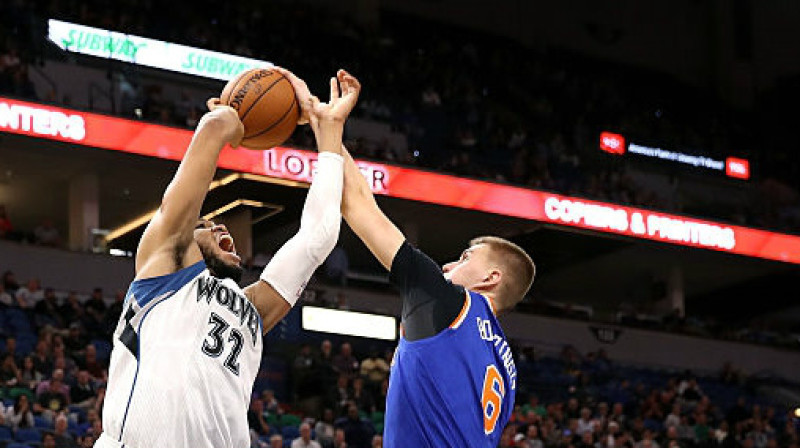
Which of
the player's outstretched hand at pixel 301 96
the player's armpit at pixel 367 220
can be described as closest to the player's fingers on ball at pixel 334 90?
the player's outstretched hand at pixel 301 96

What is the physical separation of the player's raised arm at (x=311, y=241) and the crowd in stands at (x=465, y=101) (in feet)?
51.7

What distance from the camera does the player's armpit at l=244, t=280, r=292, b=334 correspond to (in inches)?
162

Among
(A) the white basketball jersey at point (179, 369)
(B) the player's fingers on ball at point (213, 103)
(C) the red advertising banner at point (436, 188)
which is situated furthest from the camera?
(C) the red advertising banner at point (436, 188)

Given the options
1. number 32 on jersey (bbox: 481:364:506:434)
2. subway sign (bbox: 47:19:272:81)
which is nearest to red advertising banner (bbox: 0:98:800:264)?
subway sign (bbox: 47:19:272:81)

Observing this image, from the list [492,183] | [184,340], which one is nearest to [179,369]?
[184,340]

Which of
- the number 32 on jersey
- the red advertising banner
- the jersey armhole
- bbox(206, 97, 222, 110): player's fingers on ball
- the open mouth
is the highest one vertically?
the red advertising banner

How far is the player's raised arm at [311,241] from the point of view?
413 cm

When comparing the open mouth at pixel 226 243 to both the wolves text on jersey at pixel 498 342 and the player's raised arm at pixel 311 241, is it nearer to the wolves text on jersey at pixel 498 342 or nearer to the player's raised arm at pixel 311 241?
the player's raised arm at pixel 311 241

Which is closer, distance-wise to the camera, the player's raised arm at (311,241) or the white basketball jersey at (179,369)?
the white basketball jersey at (179,369)

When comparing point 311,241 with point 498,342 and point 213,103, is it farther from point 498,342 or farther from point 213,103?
point 498,342

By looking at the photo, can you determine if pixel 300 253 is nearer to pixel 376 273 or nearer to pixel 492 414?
pixel 492 414

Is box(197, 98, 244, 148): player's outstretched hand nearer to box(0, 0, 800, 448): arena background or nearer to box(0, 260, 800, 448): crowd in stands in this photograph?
box(0, 260, 800, 448): crowd in stands

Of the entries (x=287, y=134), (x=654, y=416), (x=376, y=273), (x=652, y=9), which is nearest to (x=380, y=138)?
(x=376, y=273)

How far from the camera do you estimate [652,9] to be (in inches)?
1281
